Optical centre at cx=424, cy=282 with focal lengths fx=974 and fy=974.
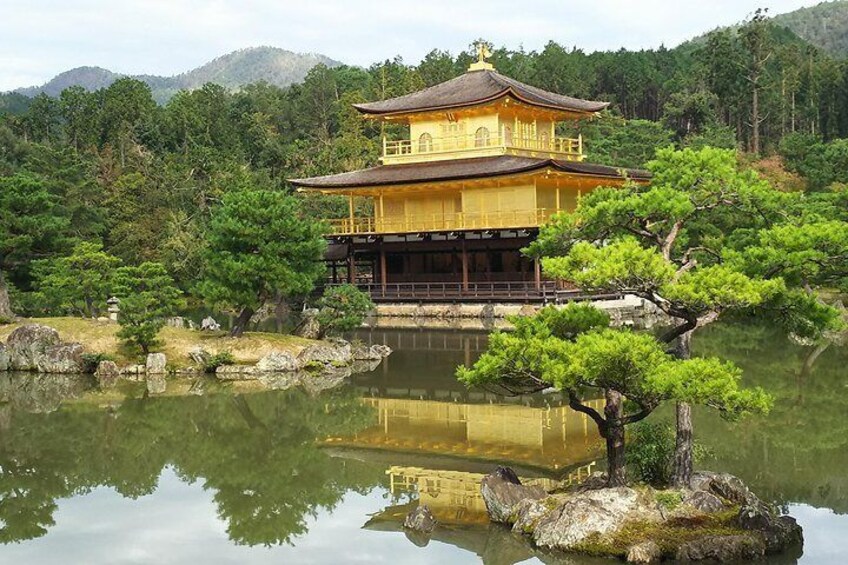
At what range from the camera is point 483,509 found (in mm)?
11141

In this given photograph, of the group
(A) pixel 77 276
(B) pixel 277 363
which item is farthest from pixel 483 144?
(B) pixel 277 363

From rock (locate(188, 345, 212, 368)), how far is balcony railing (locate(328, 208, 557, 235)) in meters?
9.72

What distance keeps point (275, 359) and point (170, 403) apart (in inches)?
148

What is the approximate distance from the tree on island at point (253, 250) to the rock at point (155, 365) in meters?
1.84

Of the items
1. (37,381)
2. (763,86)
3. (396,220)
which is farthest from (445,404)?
(763,86)

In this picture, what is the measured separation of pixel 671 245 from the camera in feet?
37.1

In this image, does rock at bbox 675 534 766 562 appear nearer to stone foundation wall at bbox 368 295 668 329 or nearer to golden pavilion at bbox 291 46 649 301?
stone foundation wall at bbox 368 295 668 329

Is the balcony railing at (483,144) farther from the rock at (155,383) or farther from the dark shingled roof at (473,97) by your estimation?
the rock at (155,383)

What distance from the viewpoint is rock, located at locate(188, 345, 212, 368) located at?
73.4ft

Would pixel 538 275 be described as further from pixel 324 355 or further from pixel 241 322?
pixel 241 322

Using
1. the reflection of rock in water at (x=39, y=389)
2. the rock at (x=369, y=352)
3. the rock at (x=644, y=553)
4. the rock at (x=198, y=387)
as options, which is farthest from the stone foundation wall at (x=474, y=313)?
the rock at (x=644, y=553)

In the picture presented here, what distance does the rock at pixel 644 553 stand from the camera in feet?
30.2

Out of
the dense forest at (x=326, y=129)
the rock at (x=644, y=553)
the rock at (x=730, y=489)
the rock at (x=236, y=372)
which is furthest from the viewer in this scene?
the dense forest at (x=326, y=129)

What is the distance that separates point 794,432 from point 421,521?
6.96 metres
